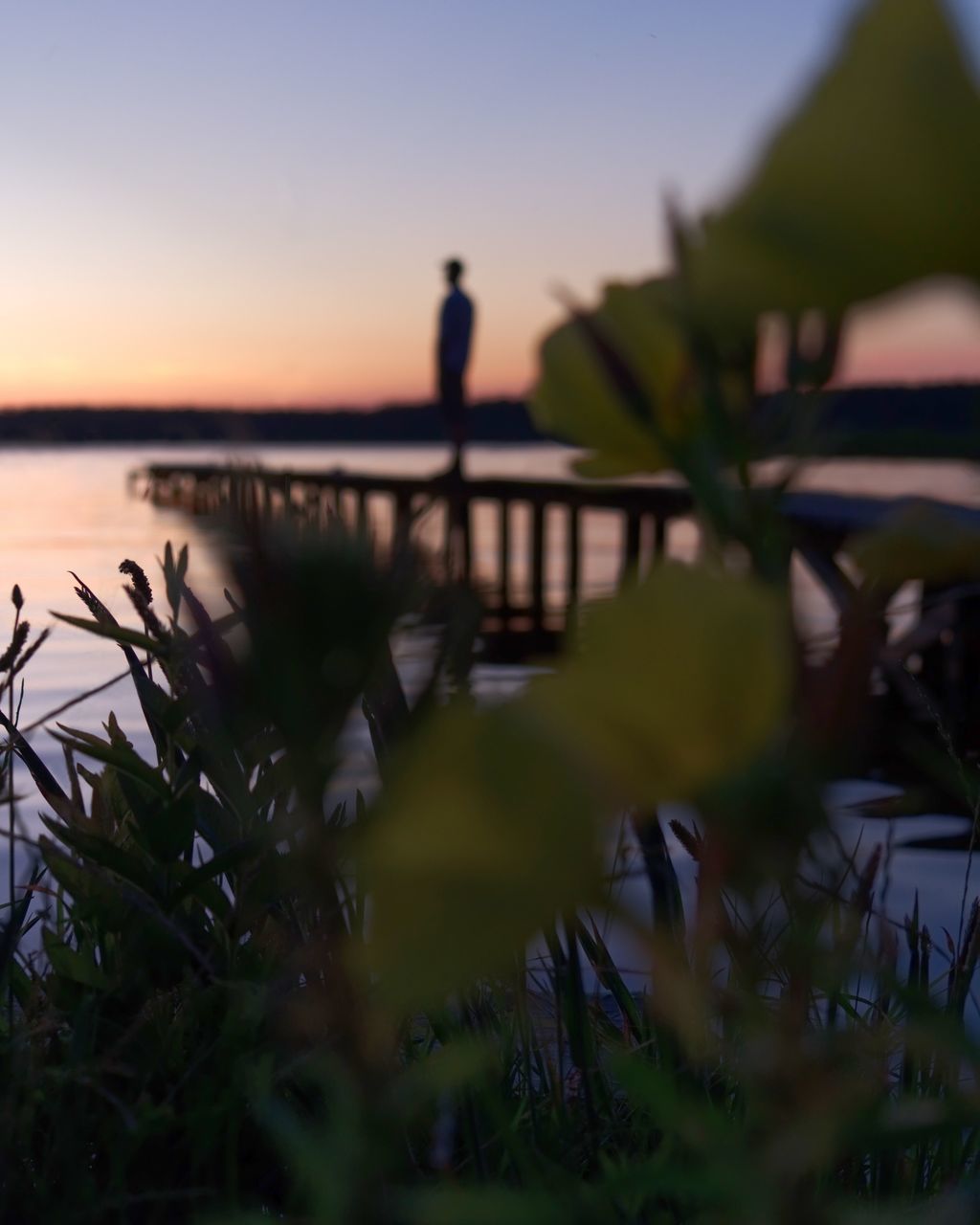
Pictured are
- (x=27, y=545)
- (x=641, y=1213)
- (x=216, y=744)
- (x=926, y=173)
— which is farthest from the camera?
(x=27, y=545)

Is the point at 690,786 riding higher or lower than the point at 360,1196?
higher

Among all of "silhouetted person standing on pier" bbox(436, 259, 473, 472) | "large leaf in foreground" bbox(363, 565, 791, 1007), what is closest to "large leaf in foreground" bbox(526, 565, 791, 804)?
"large leaf in foreground" bbox(363, 565, 791, 1007)

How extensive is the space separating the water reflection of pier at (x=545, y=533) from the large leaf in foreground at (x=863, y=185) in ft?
0.20

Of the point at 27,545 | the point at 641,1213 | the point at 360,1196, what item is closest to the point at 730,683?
the point at 360,1196

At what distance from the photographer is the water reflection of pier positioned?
250 millimetres

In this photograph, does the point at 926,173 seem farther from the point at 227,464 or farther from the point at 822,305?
the point at 227,464

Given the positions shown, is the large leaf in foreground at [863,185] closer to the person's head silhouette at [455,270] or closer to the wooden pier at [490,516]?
the wooden pier at [490,516]

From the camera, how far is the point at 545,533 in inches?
441

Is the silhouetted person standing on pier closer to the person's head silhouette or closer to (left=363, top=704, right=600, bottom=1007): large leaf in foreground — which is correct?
the person's head silhouette

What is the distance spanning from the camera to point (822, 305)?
0.19m

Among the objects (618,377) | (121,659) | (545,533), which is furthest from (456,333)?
(618,377)

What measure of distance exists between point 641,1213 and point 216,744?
385 mm

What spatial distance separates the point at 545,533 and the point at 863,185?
1104cm

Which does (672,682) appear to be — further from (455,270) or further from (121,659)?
(455,270)
